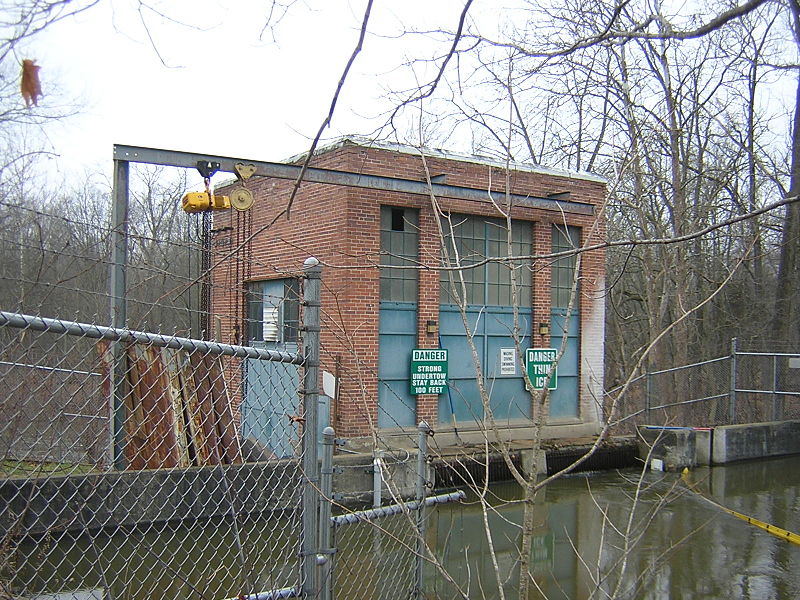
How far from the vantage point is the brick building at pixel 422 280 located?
42.0 ft

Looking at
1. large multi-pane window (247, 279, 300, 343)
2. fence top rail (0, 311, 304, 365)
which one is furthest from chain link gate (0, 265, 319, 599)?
large multi-pane window (247, 279, 300, 343)

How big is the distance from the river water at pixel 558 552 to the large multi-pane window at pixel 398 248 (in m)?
3.60

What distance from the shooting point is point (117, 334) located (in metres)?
2.34

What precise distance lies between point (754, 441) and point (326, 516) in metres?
14.5

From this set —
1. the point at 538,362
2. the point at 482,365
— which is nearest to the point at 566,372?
the point at 538,362

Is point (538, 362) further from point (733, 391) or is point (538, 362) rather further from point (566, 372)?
point (733, 391)

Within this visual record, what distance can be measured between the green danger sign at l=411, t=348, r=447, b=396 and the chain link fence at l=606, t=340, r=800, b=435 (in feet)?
14.9

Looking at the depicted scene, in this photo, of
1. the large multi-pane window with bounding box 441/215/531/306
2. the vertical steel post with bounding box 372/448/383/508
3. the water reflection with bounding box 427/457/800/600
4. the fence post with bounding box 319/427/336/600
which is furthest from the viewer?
the large multi-pane window with bounding box 441/215/531/306

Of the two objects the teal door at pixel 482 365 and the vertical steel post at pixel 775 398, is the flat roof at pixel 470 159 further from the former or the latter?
the vertical steel post at pixel 775 398

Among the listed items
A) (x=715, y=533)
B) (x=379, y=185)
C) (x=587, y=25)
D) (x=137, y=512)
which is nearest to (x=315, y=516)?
(x=587, y=25)

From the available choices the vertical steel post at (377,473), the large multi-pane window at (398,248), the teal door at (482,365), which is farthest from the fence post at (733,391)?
the vertical steel post at (377,473)

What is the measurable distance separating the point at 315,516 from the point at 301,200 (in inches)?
443

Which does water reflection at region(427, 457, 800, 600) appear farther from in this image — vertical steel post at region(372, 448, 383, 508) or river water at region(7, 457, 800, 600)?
vertical steel post at region(372, 448, 383, 508)

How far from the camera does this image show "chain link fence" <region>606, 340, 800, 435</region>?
16.7 m
